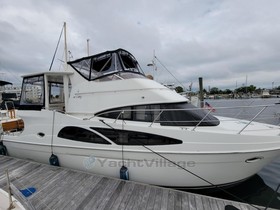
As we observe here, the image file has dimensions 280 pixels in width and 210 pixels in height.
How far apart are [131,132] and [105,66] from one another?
2.23 m

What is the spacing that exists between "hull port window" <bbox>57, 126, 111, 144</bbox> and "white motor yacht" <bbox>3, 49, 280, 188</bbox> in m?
0.03

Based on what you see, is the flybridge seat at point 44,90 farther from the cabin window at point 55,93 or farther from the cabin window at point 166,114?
the cabin window at point 166,114

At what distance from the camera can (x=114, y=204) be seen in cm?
367

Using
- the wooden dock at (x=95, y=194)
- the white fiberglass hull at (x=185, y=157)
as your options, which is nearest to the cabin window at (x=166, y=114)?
the white fiberglass hull at (x=185, y=157)

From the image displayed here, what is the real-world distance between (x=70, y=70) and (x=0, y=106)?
7.99 metres

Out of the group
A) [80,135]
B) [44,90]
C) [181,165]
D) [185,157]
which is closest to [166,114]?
[185,157]

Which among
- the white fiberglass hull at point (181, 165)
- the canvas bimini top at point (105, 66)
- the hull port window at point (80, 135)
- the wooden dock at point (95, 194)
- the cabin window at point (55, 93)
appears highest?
the canvas bimini top at point (105, 66)

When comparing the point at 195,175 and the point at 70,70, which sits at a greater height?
the point at 70,70

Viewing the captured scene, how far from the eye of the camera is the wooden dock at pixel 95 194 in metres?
3.60

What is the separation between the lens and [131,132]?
4477mm

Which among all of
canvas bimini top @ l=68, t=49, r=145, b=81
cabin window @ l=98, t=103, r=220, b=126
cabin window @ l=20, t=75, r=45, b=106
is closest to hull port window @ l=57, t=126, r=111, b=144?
cabin window @ l=98, t=103, r=220, b=126

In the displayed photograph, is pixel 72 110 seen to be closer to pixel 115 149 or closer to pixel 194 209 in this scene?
pixel 115 149

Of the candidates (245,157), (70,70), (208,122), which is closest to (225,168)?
(245,157)

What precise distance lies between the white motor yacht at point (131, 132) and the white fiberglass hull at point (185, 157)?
20 mm
